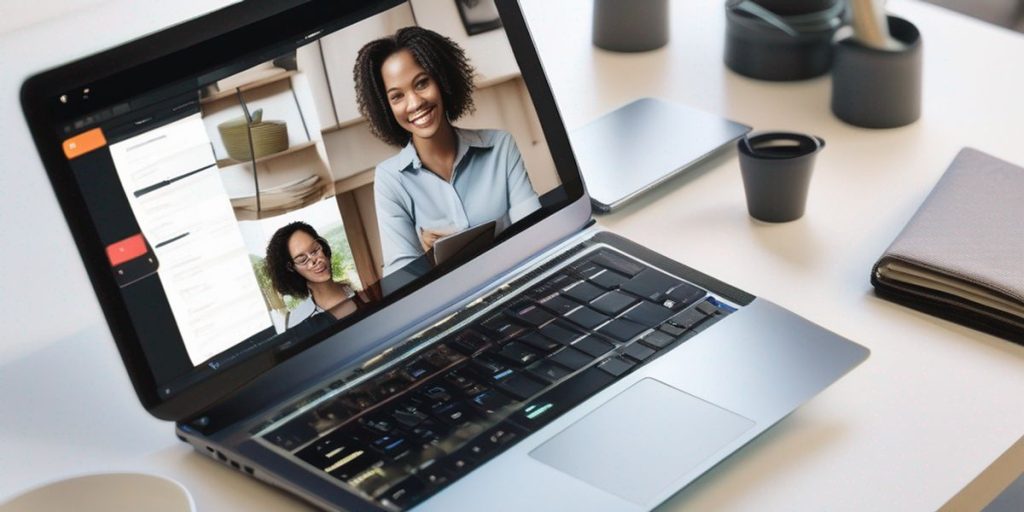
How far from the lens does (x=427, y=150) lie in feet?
3.65

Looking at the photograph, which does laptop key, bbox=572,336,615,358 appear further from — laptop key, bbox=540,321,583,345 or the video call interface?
the video call interface

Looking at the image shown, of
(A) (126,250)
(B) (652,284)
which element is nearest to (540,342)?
(B) (652,284)

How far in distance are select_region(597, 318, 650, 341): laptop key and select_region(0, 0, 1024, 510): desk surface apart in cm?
14

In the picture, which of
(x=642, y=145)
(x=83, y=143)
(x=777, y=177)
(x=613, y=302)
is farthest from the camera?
(x=642, y=145)

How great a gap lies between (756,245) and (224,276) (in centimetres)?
53

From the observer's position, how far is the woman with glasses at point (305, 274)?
102 centimetres

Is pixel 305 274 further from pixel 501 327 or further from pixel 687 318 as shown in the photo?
pixel 687 318

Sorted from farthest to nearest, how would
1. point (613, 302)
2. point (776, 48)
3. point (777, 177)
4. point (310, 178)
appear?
point (776, 48) < point (777, 177) < point (613, 302) < point (310, 178)

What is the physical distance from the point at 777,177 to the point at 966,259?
Result: 0.20m

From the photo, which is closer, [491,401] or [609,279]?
[491,401]

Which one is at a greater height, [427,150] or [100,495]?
[427,150]

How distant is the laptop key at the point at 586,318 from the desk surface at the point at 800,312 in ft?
0.50

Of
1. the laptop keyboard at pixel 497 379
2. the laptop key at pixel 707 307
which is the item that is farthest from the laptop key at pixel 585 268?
the laptop key at pixel 707 307

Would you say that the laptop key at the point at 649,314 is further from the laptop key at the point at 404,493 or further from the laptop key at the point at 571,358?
the laptop key at the point at 404,493
